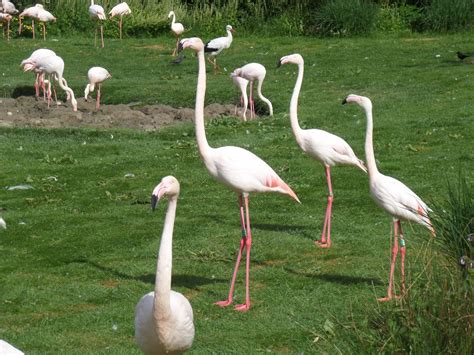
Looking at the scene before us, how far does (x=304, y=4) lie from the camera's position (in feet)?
87.5

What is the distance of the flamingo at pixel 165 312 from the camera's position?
5.80m

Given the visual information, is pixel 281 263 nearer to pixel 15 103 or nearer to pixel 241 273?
pixel 241 273

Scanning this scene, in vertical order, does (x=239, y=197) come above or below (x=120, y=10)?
above

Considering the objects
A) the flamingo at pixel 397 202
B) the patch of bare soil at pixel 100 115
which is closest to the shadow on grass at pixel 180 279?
the flamingo at pixel 397 202

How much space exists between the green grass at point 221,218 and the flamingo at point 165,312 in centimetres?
84

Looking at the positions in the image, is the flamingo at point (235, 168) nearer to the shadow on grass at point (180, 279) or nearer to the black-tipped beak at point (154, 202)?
the shadow on grass at point (180, 279)

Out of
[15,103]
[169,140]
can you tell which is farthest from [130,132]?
[15,103]

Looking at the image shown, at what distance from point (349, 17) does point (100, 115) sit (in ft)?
30.9

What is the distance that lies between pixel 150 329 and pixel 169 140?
899 centimetres

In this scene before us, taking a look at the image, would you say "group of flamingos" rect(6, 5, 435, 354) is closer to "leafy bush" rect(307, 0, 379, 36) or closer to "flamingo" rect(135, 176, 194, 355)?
"flamingo" rect(135, 176, 194, 355)

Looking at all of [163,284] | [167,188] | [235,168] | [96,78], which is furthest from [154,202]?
[96,78]

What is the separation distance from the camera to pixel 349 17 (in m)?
24.6

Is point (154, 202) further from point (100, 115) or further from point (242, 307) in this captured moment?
point (100, 115)

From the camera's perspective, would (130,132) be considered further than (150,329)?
Yes
